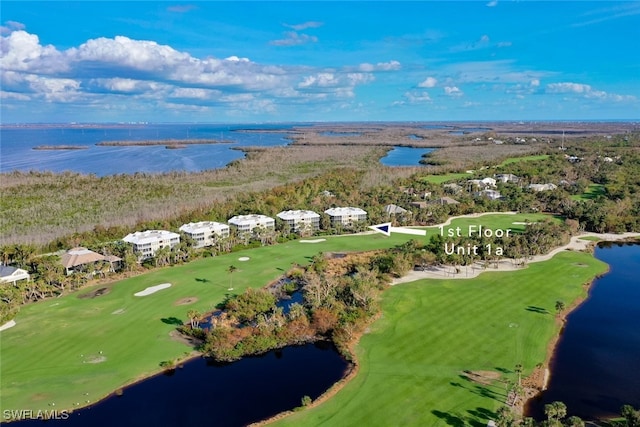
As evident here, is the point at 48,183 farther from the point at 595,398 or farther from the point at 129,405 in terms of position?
the point at 595,398

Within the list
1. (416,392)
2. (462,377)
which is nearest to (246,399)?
(416,392)

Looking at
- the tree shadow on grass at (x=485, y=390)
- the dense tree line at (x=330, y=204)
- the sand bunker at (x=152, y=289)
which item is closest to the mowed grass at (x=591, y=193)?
A: the dense tree line at (x=330, y=204)

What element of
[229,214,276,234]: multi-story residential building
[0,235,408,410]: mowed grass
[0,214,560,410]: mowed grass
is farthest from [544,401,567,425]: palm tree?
[229,214,276,234]: multi-story residential building

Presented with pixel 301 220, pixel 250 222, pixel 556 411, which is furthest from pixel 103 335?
pixel 301 220

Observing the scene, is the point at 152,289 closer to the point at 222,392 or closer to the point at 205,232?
the point at 205,232

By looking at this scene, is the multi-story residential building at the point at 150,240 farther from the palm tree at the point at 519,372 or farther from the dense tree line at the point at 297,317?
the palm tree at the point at 519,372
